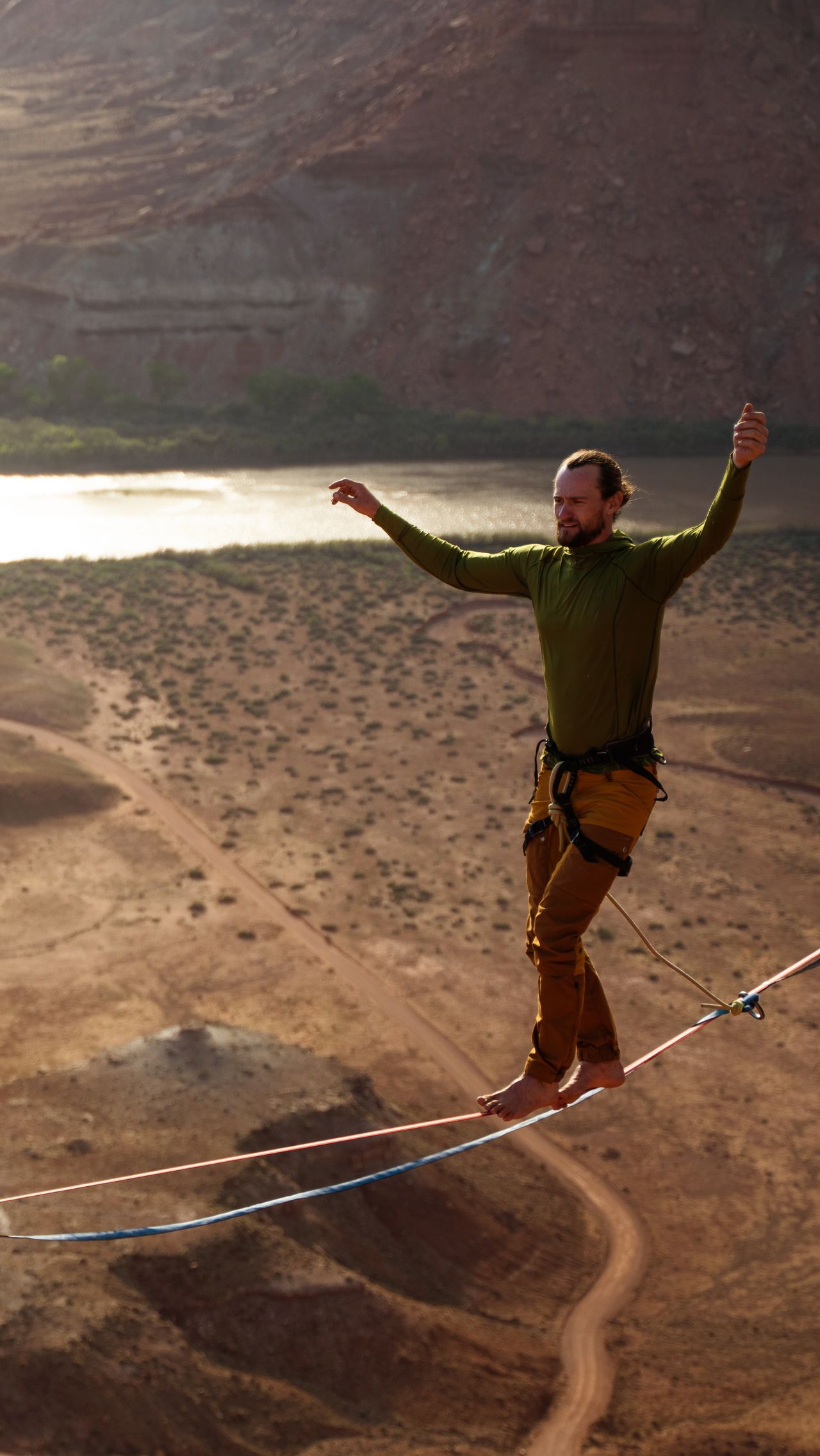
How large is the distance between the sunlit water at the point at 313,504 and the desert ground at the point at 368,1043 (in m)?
7.18

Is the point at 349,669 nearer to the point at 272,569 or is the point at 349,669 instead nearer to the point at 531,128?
the point at 272,569

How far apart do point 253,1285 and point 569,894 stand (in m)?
7.48

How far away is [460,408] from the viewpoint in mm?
63375

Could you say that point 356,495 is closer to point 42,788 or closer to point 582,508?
point 582,508

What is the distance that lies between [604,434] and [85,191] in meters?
32.3

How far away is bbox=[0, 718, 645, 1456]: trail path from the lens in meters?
13.1

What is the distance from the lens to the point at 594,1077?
291 inches

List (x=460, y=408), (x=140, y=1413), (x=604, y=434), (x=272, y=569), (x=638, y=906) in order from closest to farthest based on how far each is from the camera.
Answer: (x=140, y=1413) < (x=638, y=906) < (x=272, y=569) < (x=604, y=434) < (x=460, y=408)

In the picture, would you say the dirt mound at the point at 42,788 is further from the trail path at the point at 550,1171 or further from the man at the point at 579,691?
the man at the point at 579,691

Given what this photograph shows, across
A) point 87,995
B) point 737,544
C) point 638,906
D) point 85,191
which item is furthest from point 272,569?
point 85,191

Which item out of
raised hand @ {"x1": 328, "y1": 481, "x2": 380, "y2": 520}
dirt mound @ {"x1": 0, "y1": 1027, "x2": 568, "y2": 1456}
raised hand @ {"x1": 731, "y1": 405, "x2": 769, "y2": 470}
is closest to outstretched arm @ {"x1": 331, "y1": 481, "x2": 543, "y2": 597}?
raised hand @ {"x1": 328, "y1": 481, "x2": 380, "y2": 520}

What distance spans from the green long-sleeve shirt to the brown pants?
0.84 ft

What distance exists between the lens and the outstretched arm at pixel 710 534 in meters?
5.95

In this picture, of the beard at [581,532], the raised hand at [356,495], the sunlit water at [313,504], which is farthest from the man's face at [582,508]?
the sunlit water at [313,504]
